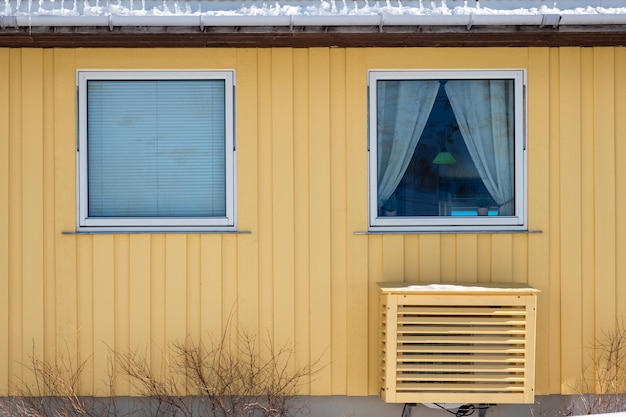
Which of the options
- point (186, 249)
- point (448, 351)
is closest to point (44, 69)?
point (186, 249)

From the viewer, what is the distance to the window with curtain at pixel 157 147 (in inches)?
285

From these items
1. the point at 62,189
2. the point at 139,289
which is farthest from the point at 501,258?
the point at 62,189

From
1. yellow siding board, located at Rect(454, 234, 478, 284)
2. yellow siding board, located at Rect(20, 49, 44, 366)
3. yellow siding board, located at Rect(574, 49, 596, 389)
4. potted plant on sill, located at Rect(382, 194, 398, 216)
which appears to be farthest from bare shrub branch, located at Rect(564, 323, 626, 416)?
yellow siding board, located at Rect(20, 49, 44, 366)

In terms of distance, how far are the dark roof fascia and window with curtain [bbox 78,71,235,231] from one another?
34 cm

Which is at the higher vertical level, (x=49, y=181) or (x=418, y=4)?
(x=418, y=4)

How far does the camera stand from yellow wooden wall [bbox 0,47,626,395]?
23.5 ft

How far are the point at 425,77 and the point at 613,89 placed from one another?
142cm

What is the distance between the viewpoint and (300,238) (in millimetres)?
7168

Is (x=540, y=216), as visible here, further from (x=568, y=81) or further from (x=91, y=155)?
(x=91, y=155)

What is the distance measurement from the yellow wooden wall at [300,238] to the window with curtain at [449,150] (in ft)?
0.35

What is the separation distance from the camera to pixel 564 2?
21.1 ft

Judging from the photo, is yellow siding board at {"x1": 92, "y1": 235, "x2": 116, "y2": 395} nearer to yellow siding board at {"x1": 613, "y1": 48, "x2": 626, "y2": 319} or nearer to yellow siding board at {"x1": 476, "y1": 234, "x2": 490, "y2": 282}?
yellow siding board at {"x1": 476, "y1": 234, "x2": 490, "y2": 282}

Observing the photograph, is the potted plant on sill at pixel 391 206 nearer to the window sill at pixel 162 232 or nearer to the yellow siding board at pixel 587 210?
the window sill at pixel 162 232

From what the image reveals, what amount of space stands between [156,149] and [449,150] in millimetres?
2244
